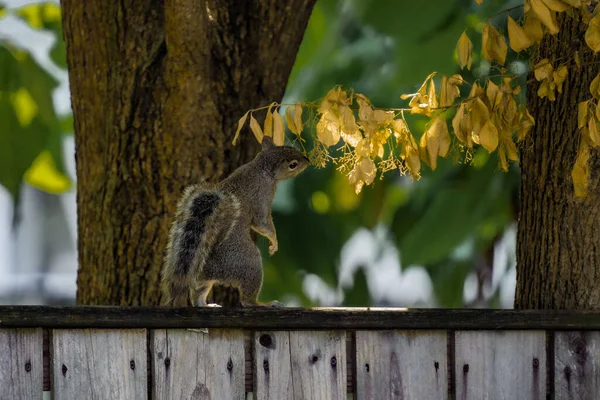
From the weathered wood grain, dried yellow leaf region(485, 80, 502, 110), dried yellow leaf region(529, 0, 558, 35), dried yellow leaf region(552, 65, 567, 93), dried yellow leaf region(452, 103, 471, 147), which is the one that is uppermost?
dried yellow leaf region(529, 0, 558, 35)

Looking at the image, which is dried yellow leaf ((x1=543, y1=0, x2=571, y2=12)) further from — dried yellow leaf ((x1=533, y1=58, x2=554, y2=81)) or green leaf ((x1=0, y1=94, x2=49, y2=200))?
green leaf ((x1=0, y1=94, x2=49, y2=200))

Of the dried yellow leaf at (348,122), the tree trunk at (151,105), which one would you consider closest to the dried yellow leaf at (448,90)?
the dried yellow leaf at (348,122)

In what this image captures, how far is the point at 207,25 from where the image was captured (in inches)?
174

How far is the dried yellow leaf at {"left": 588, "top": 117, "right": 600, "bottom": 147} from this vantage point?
318 cm

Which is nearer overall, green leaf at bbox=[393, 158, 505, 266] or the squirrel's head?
the squirrel's head

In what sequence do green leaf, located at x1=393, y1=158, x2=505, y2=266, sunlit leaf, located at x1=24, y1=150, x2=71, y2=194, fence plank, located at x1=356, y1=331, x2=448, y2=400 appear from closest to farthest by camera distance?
fence plank, located at x1=356, y1=331, x2=448, y2=400 → green leaf, located at x1=393, y1=158, x2=505, y2=266 → sunlit leaf, located at x1=24, y1=150, x2=71, y2=194

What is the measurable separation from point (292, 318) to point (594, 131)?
103 centimetres

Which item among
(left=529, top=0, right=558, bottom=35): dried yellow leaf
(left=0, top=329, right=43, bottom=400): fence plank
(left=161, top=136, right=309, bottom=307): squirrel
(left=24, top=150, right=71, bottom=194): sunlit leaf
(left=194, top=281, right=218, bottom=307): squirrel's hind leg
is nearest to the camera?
(left=529, top=0, right=558, bottom=35): dried yellow leaf

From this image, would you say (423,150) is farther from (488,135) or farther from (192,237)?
(192,237)

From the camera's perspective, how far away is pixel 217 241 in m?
3.84

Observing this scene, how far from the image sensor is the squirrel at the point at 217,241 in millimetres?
3693

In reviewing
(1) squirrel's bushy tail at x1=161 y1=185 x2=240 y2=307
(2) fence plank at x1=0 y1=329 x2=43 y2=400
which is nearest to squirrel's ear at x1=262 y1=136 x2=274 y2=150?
(1) squirrel's bushy tail at x1=161 y1=185 x2=240 y2=307

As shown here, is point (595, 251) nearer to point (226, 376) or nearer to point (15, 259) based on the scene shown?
point (226, 376)

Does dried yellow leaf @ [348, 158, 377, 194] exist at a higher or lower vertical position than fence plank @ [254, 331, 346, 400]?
higher
